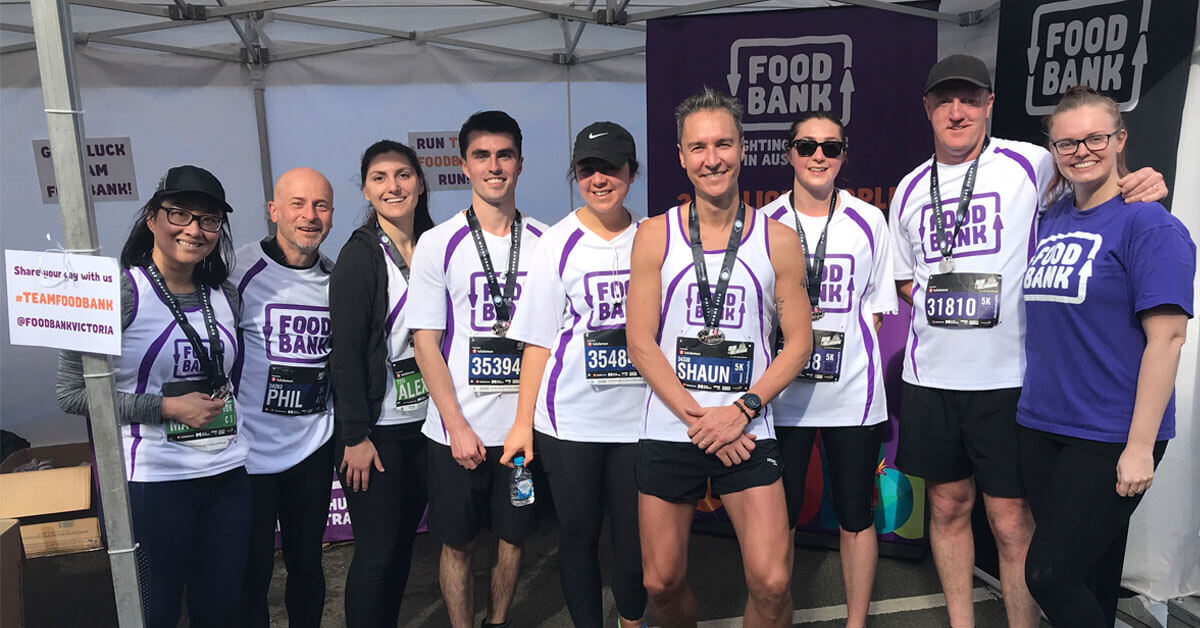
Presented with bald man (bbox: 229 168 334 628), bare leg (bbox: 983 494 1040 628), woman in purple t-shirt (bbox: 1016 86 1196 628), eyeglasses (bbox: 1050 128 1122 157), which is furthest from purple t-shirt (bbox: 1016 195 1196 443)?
bald man (bbox: 229 168 334 628)

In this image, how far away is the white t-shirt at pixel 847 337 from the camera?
245 centimetres

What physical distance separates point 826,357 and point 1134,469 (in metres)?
0.86

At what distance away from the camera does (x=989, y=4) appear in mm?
3389

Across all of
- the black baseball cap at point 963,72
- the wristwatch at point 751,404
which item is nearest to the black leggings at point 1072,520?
the wristwatch at point 751,404

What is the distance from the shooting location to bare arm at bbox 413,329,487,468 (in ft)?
7.30

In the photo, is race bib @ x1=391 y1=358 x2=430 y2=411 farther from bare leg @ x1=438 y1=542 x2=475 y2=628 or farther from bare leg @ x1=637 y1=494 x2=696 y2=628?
bare leg @ x1=637 y1=494 x2=696 y2=628

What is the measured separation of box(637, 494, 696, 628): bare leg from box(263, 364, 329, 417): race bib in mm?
1011

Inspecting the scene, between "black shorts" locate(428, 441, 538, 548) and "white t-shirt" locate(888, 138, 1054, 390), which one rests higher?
"white t-shirt" locate(888, 138, 1054, 390)

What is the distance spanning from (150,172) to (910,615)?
492 centimetres

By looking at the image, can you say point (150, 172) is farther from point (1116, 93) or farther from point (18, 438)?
point (1116, 93)

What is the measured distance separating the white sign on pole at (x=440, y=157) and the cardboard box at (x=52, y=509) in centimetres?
292

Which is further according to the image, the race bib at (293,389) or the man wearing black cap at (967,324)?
the man wearing black cap at (967,324)

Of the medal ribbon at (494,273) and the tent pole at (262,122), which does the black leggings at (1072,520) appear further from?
the tent pole at (262,122)

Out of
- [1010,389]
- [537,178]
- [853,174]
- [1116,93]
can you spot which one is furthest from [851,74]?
[537,178]
